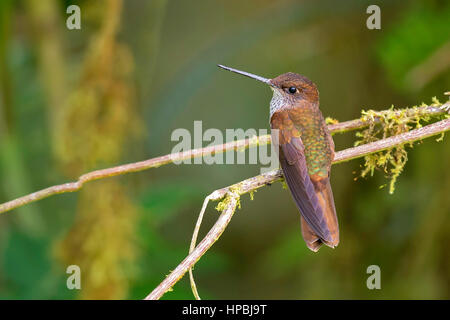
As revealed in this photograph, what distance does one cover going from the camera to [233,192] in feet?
5.70

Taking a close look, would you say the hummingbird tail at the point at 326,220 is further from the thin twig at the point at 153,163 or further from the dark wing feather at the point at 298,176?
the thin twig at the point at 153,163

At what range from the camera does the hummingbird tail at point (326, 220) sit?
2.06 m

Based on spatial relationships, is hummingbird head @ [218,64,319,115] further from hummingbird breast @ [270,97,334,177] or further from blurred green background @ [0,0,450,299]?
blurred green background @ [0,0,450,299]

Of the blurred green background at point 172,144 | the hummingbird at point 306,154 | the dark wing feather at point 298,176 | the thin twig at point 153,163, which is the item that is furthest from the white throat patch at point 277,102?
the blurred green background at point 172,144

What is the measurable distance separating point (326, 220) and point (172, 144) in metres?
3.02

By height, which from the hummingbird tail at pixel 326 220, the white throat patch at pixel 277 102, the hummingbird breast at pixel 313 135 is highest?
the white throat patch at pixel 277 102

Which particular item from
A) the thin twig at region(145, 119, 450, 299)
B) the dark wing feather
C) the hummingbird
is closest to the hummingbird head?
the hummingbird

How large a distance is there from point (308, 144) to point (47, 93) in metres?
1.79

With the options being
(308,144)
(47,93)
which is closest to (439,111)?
(308,144)

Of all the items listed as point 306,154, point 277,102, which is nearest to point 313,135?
point 306,154

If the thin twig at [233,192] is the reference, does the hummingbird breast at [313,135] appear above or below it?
above

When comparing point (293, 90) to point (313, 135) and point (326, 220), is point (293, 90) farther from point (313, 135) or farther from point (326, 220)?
point (326, 220)

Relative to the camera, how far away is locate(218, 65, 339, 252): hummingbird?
209cm

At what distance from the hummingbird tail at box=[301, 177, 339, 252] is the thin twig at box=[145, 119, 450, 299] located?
0.58 feet
